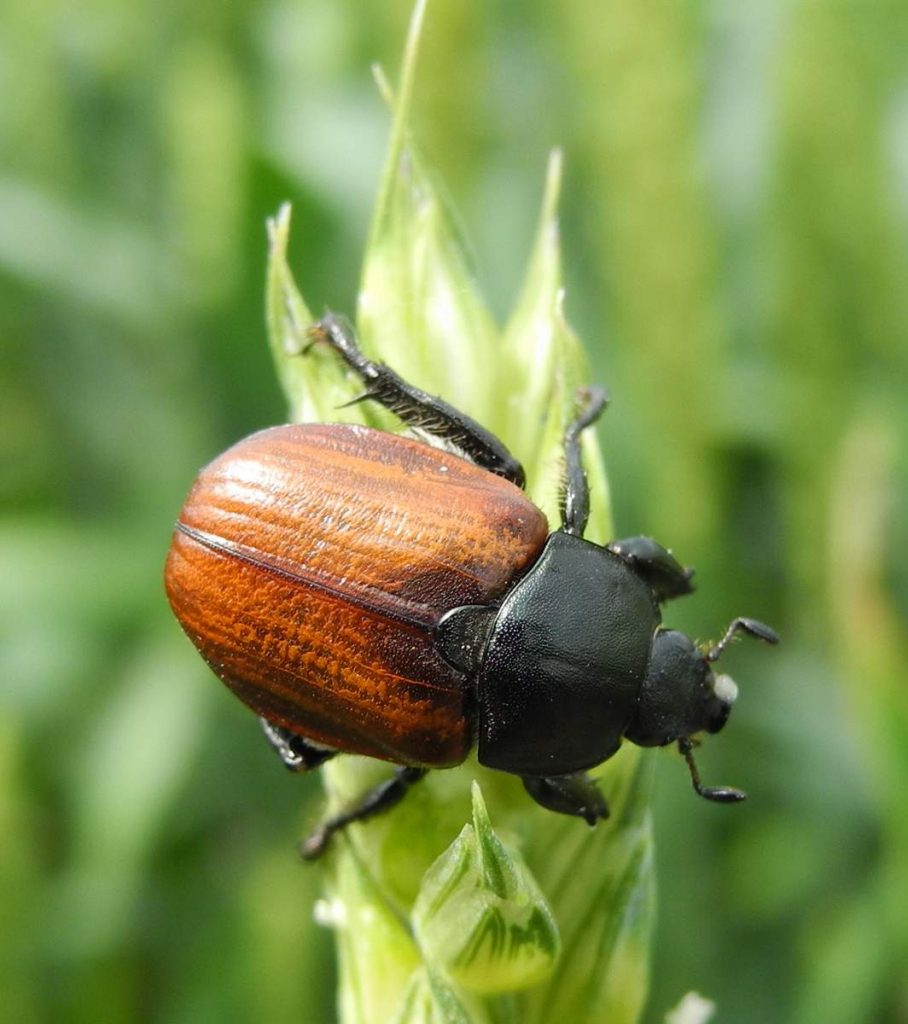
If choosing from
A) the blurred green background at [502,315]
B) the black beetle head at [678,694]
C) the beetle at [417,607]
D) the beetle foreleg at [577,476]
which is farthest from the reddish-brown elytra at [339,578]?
the blurred green background at [502,315]

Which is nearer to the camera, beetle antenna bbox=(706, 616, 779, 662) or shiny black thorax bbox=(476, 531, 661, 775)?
shiny black thorax bbox=(476, 531, 661, 775)

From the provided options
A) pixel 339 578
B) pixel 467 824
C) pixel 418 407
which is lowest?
pixel 339 578

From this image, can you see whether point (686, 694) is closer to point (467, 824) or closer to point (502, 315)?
point (467, 824)

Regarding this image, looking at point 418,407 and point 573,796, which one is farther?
point 418,407

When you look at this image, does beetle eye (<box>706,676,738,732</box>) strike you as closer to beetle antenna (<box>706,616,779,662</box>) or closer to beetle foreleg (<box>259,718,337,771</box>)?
beetle antenna (<box>706,616,779,662</box>)

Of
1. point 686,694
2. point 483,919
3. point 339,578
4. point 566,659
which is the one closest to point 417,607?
point 339,578

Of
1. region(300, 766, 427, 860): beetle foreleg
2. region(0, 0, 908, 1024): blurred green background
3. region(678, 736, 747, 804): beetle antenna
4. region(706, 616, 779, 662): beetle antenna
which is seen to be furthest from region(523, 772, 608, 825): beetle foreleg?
region(0, 0, 908, 1024): blurred green background
